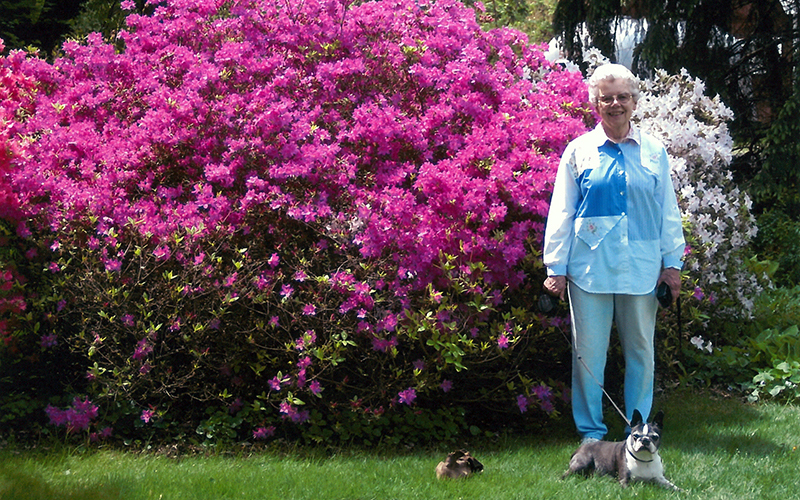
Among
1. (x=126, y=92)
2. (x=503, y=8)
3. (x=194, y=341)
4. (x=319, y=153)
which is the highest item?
(x=503, y=8)

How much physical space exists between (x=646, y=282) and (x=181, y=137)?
2.83 meters

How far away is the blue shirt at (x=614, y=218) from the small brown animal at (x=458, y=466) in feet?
3.28

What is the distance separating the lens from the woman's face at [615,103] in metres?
4.20

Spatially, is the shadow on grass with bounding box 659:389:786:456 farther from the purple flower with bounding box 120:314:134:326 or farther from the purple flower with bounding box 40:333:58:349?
the purple flower with bounding box 40:333:58:349

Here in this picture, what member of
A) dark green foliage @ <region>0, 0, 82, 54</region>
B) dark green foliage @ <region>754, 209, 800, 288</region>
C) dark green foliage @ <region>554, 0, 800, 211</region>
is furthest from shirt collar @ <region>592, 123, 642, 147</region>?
dark green foliage @ <region>0, 0, 82, 54</region>

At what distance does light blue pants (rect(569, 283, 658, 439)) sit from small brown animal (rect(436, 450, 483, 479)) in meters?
0.65

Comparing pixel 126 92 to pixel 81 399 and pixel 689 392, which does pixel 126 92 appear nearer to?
pixel 81 399

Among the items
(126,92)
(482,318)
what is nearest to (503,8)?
(126,92)

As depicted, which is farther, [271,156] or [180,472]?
[271,156]

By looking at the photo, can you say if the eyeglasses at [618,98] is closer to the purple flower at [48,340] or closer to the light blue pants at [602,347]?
the light blue pants at [602,347]

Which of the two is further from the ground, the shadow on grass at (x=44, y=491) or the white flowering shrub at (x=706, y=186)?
the white flowering shrub at (x=706, y=186)

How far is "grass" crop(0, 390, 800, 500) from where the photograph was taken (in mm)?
3826

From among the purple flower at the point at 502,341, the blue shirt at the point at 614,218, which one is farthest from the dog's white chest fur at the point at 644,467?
the purple flower at the point at 502,341

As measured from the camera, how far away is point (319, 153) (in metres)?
4.98
